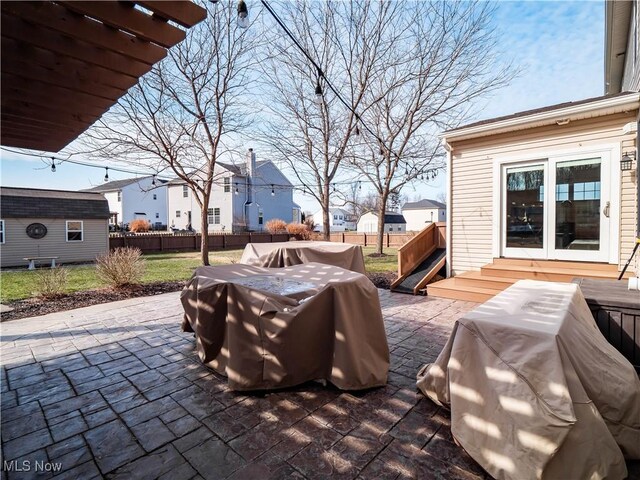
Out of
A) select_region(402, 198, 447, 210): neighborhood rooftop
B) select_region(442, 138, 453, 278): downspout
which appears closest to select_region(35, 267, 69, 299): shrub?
select_region(442, 138, 453, 278): downspout

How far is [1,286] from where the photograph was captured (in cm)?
748

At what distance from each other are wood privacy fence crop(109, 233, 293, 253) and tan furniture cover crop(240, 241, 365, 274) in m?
11.7

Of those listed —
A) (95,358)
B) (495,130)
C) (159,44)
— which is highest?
(495,130)

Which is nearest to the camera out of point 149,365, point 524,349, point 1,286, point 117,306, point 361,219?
point 524,349

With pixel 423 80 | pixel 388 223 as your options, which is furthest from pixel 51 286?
pixel 388 223

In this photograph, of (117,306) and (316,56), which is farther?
(316,56)

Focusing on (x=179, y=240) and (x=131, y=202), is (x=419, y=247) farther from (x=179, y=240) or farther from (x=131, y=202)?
(x=131, y=202)

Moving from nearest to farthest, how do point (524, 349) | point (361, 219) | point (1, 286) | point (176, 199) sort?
point (524, 349), point (1, 286), point (176, 199), point (361, 219)

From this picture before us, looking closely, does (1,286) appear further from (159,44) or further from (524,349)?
(524,349)

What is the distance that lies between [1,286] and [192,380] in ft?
26.2

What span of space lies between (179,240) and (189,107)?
9608mm

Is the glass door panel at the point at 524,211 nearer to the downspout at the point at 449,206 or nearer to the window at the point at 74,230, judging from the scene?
the downspout at the point at 449,206

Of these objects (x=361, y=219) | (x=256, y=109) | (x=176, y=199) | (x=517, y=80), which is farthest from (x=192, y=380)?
(x=361, y=219)

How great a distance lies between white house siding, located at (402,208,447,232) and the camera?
39.0m
